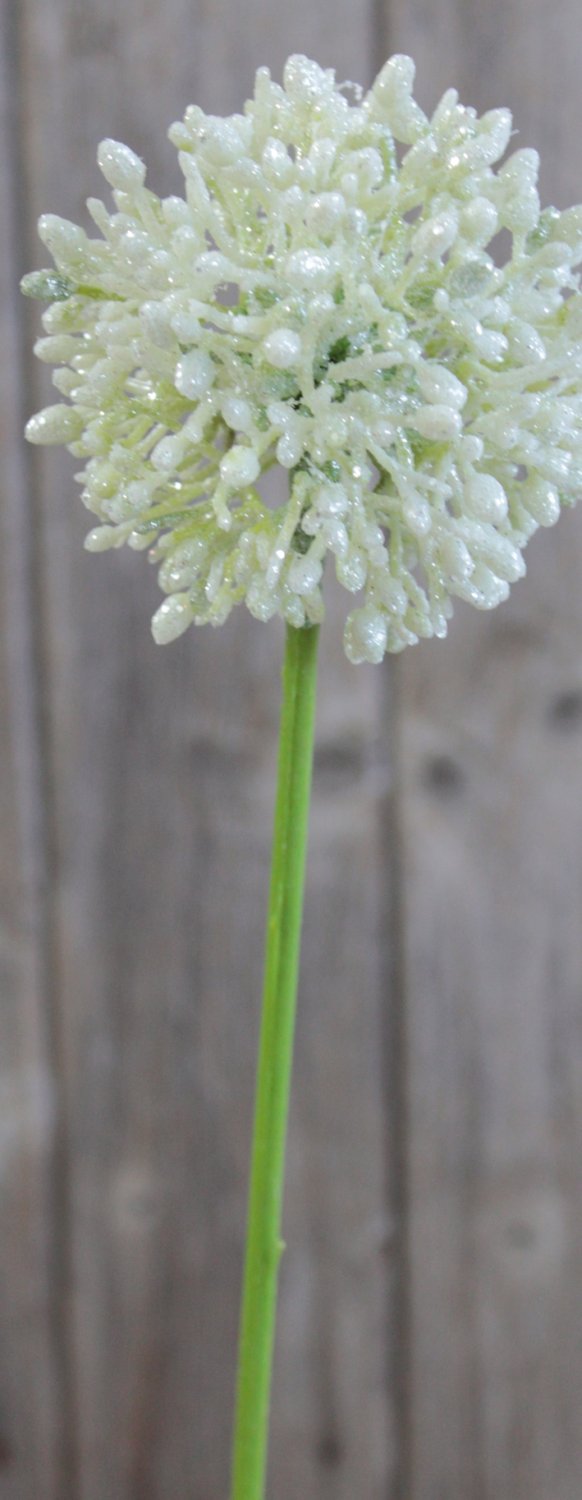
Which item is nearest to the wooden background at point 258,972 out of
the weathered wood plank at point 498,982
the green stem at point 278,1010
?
the weathered wood plank at point 498,982

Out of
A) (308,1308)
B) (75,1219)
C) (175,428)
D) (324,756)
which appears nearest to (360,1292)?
(308,1308)

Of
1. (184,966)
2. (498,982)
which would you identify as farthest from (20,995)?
(498,982)

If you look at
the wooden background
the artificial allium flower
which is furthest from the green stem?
the wooden background

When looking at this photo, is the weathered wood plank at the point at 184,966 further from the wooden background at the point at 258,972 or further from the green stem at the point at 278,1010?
the green stem at the point at 278,1010

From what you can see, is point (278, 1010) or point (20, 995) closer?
point (278, 1010)

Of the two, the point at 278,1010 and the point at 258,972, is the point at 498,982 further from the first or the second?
the point at 278,1010

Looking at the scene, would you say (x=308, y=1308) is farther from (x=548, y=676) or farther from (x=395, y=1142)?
(x=548, y=676)
